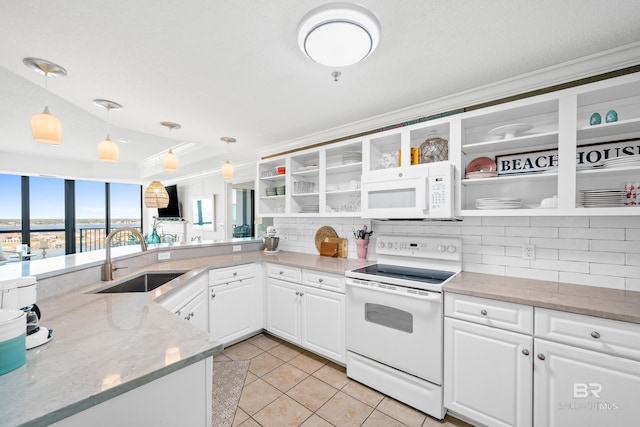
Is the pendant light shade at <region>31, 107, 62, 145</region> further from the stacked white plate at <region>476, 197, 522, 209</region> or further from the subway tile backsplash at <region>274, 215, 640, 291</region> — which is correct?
the stacked white plate at <region>476, 197, 522, 209</region>

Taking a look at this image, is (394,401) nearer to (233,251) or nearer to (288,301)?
(288,301)

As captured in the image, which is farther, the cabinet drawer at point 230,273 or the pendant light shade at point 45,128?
the cabinet drawer at point 230,273

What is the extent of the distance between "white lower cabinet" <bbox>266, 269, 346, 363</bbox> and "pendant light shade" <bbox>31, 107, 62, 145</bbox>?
2.09 meters

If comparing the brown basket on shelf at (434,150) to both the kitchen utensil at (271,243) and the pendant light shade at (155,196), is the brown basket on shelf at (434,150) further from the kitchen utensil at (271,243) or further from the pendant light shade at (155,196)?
the pendant light shade at (155,196)

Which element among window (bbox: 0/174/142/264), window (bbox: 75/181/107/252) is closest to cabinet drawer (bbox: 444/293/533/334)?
window (bbox: 0/174/142/264)

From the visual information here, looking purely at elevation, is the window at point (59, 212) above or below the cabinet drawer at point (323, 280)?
above

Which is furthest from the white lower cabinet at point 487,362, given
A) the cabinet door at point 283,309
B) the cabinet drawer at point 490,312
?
the cabinet door at point 283,309

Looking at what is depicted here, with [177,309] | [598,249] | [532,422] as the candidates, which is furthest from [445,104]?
[177,309]

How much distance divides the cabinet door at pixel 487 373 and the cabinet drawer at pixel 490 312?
0.13 ft

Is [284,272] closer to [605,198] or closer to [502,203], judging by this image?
[502,203]

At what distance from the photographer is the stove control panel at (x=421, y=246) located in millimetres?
2303

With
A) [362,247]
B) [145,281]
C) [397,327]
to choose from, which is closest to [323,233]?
[362,247]

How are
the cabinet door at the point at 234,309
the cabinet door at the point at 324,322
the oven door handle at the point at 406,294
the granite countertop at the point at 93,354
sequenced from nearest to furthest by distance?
the granite countertop at the point at 93,354
the oven door handle at the point at 406,294
the cabinet door at the point at 324,322
the cabinet door at the point at 234,309

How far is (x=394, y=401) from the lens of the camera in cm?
205
